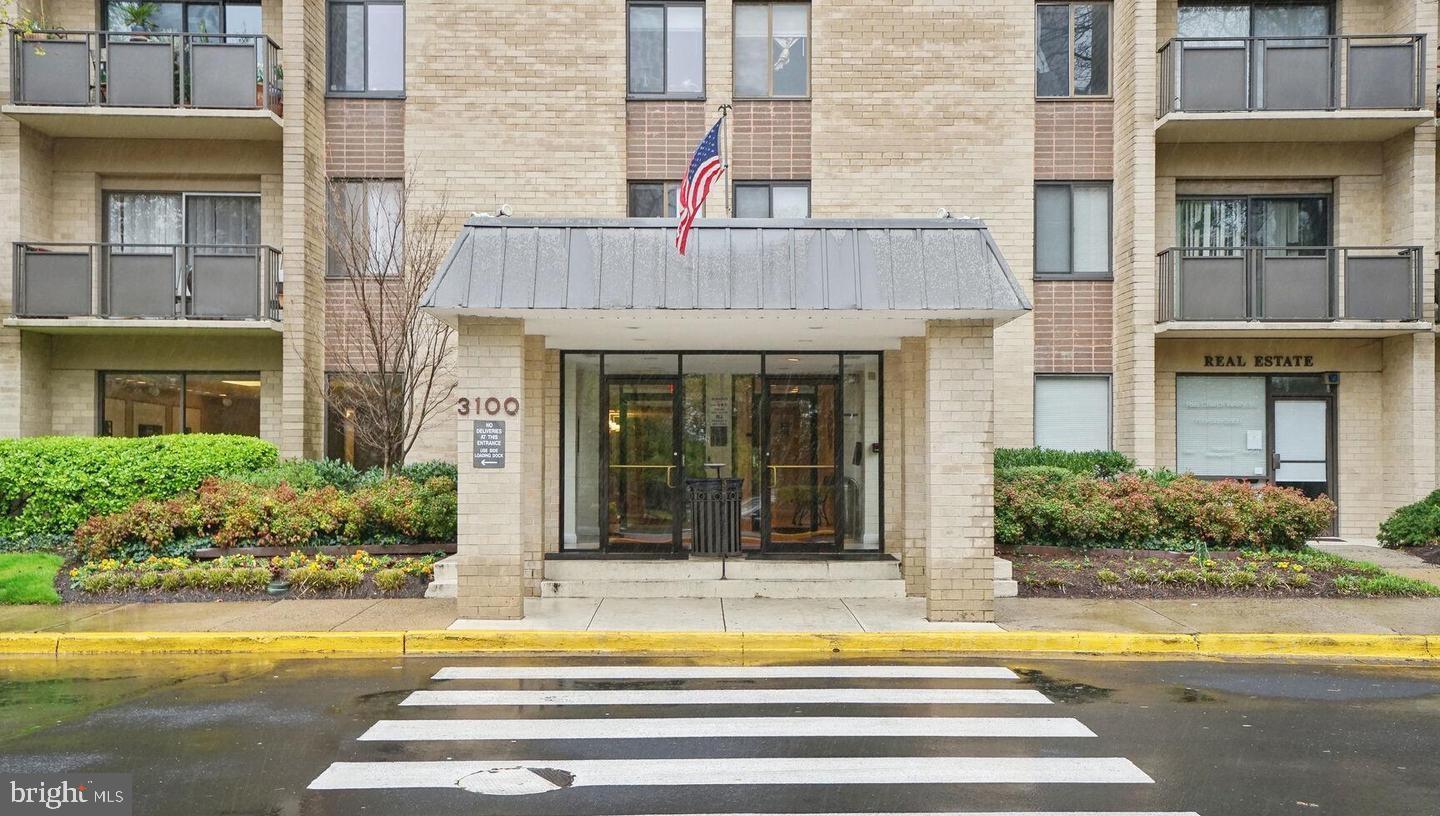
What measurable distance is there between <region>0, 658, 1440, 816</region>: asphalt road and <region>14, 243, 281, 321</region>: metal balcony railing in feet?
27.8

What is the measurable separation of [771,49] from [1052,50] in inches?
200

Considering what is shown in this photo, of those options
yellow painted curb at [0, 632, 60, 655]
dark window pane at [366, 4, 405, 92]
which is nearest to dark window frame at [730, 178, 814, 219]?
dark window pane at [366, 4, 405, 92]

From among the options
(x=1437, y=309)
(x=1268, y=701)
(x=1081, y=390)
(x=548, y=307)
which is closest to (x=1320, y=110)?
(x=1437, y=309)

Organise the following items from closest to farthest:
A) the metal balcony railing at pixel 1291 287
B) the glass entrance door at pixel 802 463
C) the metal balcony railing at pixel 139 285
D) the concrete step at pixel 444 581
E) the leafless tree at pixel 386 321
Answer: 1. the concrete step at pixel 444 581
2. the glass entrance door at pixel 802 463
3. the leafless tree at pixel 386 321
4. the metal balcony railing at pixel 139 285
5. the metal balcony railing at pixel 1291 287

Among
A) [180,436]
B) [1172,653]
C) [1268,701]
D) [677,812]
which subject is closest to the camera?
[677,812]

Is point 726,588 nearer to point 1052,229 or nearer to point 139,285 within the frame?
point 1052,229

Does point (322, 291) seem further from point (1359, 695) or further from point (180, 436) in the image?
point (1359, 695)

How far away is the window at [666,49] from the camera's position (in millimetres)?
17312

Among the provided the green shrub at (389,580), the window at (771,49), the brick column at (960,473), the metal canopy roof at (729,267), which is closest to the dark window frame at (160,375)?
the green shrub at (389,580)

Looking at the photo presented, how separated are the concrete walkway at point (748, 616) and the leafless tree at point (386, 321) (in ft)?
15.2

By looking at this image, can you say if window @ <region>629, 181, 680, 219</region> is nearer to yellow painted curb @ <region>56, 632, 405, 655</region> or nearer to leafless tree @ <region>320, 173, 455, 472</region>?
leafless tree @ <region>320, 173, 455, 472</region>

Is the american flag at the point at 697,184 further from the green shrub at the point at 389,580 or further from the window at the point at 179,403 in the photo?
the window at the point at 179,403

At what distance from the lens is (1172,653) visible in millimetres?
9320

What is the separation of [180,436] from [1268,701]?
14.6m
